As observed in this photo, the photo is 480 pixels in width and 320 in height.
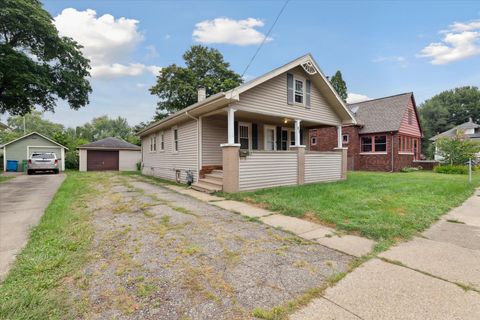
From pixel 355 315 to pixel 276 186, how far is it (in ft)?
23.4

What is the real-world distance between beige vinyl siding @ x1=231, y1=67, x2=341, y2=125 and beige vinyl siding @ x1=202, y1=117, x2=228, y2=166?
2.08 meters

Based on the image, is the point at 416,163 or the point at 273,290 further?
the point at 416,163

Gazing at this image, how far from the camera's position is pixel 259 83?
8453 mm

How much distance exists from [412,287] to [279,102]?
8.08 metres

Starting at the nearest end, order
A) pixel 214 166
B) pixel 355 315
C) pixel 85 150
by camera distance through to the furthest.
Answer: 1. pixel 355 315
2. pixel 214 166
3. pixel 85 150

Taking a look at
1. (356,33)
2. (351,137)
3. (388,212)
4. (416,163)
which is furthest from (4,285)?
(416,163)

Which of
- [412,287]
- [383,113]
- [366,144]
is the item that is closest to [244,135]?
[412,287]

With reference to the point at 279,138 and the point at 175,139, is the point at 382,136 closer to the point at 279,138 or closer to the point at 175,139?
the point at 279,138

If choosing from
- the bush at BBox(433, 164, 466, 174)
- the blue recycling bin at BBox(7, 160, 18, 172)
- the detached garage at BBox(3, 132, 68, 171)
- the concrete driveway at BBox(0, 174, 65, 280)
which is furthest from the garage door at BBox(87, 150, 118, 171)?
the bush at BBox(433, 164, 466, 174)

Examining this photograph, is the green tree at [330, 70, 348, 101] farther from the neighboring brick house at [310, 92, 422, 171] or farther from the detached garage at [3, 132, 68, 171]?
the detached garage at [3, 132, 68, 171]

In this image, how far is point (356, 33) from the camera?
10445 mm

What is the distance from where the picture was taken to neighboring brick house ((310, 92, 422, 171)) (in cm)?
1761

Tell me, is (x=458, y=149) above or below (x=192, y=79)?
below

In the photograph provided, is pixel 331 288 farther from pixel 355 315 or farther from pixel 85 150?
pixel 85 150
